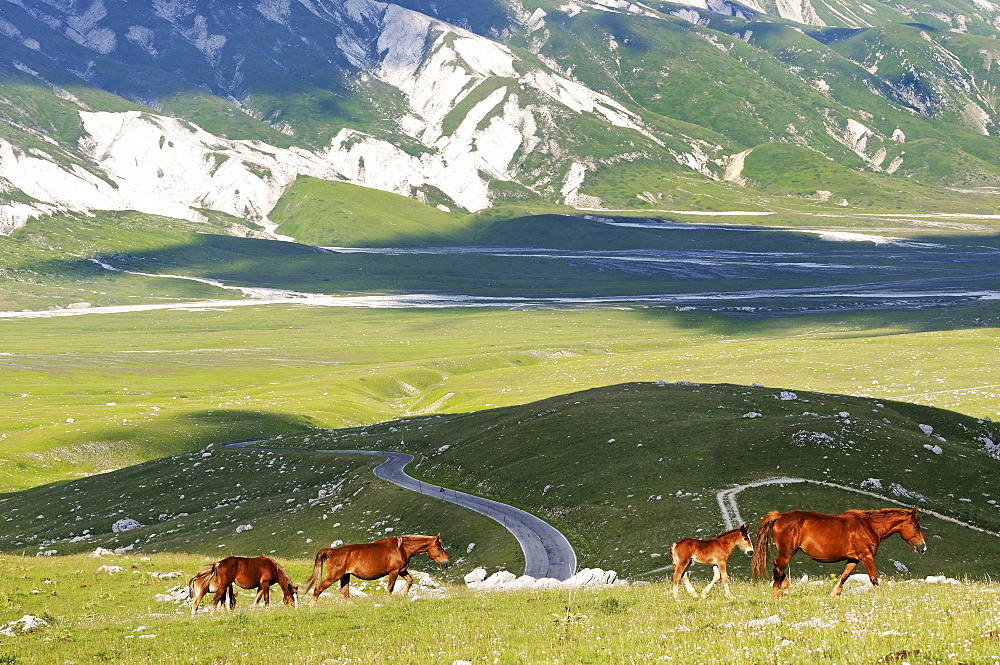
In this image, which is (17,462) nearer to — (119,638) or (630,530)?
(630,530)

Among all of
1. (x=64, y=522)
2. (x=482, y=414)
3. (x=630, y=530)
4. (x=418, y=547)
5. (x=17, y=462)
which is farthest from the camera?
(x=17, y=462)

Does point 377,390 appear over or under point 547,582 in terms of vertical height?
under

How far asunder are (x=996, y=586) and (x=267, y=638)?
63.9 ft

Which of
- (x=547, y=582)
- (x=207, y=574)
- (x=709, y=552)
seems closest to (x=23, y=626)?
(x=207, y=574)

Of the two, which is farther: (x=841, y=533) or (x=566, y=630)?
(x=841, y=533)

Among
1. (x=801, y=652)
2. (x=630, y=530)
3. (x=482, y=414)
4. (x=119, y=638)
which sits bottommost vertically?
(x=482, y=414)

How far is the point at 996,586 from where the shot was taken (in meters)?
25.1

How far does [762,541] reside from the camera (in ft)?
82.4

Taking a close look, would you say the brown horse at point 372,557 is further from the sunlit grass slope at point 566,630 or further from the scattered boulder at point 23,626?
the scattered boulder at point 23,626

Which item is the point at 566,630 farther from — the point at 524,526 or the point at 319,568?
the point at 524,526

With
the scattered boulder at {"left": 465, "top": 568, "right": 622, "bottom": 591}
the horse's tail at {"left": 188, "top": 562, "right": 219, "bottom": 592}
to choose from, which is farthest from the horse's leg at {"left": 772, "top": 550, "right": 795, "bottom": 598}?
the horse's tail at {"left": 188, "top": 562, "right": 219, "bottom": 592}

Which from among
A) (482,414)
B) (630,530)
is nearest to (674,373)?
(482,414)

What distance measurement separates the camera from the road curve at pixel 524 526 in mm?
49250

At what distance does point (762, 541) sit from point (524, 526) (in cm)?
3557
